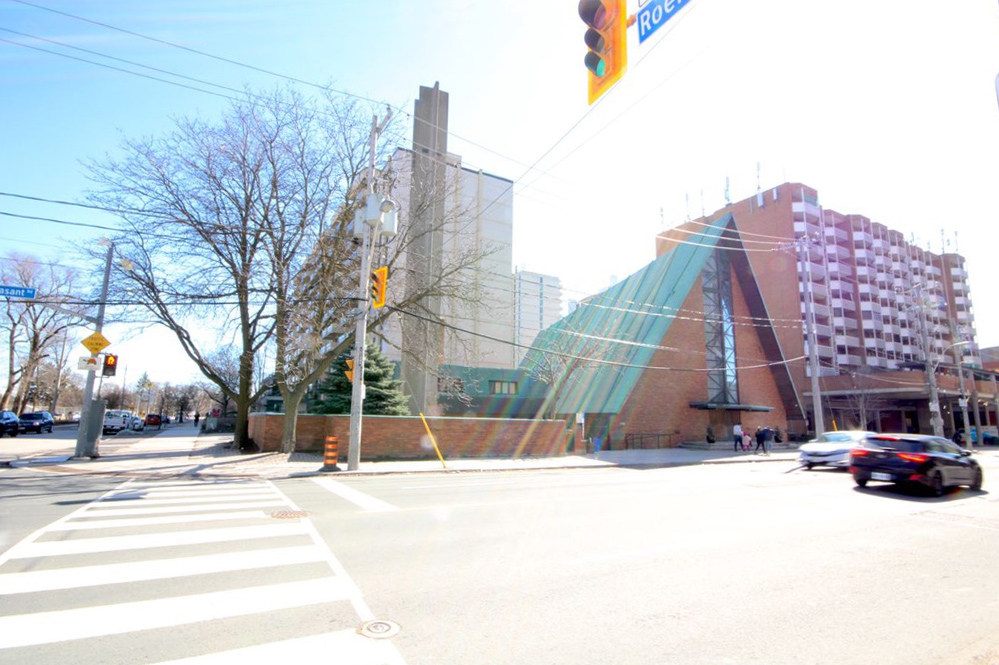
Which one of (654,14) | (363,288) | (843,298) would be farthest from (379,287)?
(843,298)

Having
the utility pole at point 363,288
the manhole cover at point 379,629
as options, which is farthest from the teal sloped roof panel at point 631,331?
the manhole cover at point 379,629

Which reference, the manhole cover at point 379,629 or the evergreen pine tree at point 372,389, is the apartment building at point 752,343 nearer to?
the evergreen pine tree at point 372,389

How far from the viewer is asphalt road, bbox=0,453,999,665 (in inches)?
146

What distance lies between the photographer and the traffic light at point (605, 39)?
18.2 feet

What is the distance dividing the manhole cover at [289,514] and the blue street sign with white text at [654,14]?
7837mm

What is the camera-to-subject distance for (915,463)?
12180 mm

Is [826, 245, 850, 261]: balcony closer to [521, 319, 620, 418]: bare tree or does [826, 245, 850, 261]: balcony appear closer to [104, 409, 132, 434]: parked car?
[521, 319, 620, 418]: bare tree

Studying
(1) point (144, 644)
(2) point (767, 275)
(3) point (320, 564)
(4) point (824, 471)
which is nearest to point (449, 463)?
(4) point (824, 471)

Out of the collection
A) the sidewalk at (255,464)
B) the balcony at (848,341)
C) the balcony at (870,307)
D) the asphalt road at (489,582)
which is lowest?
the sidewalk at (255,464)

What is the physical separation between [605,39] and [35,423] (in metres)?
43.0

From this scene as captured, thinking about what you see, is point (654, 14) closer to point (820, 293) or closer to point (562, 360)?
point (562, 360)

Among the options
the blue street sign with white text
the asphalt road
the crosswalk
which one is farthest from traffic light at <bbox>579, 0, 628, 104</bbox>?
the crosswalk

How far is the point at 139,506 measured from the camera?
873 centimetres

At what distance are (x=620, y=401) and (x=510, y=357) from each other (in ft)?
80.8
